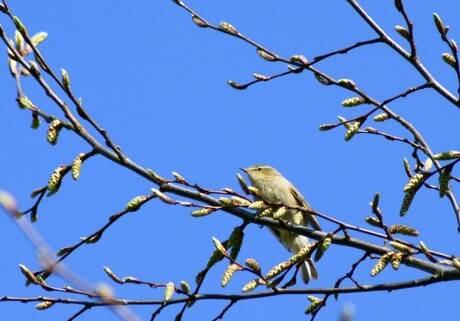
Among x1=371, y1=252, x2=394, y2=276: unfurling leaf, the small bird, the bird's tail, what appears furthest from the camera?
the bird's tail

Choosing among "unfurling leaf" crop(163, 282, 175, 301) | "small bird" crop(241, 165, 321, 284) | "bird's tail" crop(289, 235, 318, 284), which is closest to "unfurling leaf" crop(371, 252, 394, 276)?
"unfurling leaf" crop(163, 282, 175, 301)

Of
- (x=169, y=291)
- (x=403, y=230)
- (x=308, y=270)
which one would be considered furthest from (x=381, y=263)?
(x=308, y=270)

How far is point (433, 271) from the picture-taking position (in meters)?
3.70

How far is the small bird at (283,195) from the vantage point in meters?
7.25

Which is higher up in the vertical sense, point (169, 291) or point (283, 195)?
point (283, 195)

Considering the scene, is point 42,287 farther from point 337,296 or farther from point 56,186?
point 337,296

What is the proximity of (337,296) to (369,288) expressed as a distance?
0.30m

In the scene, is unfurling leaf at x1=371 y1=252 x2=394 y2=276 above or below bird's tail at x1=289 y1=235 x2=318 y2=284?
below

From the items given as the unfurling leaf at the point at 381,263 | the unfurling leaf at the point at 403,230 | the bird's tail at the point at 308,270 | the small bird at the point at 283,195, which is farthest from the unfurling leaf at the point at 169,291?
the bird's tail at the point at 308,270

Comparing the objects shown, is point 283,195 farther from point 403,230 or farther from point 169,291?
point 169,291

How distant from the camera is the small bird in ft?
23.8

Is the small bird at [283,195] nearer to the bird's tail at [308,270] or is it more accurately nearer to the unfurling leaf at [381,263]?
the bird's tail at [308,270]

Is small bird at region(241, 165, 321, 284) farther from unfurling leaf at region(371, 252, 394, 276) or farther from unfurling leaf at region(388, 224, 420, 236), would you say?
unfurling leaf at region(371, 252, 394, 276)

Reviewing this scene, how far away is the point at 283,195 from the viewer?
25.0 ft
